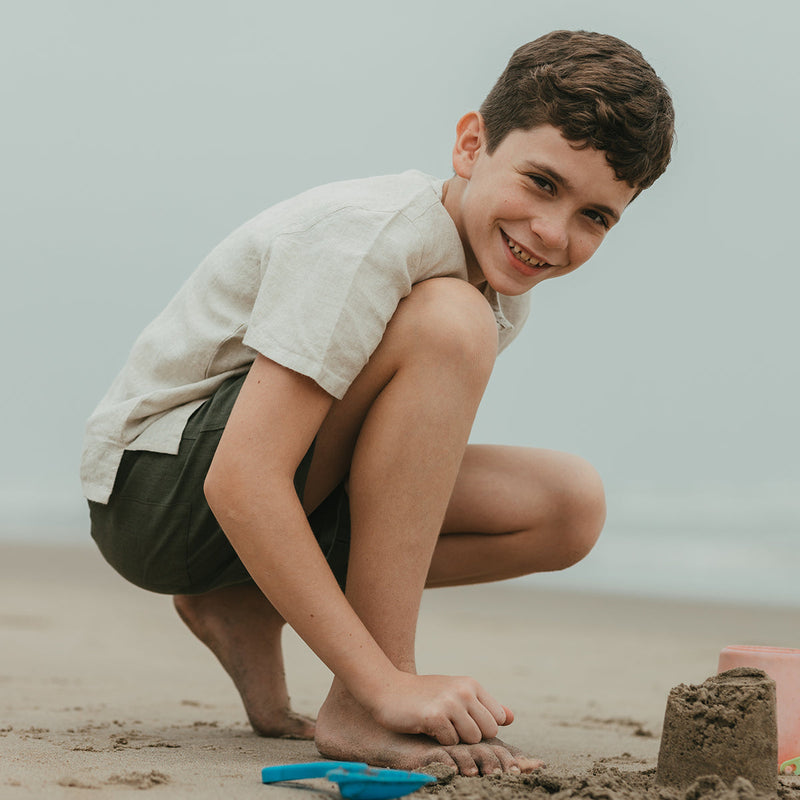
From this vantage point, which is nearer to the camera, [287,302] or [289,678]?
[287,302]

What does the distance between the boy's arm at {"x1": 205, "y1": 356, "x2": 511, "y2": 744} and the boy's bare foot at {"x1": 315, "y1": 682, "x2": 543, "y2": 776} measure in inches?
1.1

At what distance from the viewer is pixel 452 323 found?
1.71 metres

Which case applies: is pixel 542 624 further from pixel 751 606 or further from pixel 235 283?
pixel 235 283

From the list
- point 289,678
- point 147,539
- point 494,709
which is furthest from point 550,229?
point 289,678

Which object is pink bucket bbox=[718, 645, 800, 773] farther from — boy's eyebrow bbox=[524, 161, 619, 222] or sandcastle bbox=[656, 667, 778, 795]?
boy's eyebrow bbox=[524, 161, 619, 222]

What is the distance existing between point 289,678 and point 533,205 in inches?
87.1

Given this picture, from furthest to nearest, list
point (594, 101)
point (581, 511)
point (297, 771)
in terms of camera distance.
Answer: point (581, 511) < point (594, 101) < point (297, 771)

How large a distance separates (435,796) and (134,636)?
3.15 metres

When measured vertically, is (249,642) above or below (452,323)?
below

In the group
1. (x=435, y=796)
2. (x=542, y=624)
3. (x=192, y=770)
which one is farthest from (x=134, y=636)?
(x=435, y=796)

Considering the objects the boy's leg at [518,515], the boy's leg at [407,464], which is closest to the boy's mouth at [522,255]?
the boy's leg at [407,464]

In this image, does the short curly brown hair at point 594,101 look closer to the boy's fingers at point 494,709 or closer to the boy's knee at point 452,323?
the boy's knee at point 452,323

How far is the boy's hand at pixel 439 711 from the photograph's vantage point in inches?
62.7

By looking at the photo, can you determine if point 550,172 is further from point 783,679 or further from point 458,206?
point 783,679
